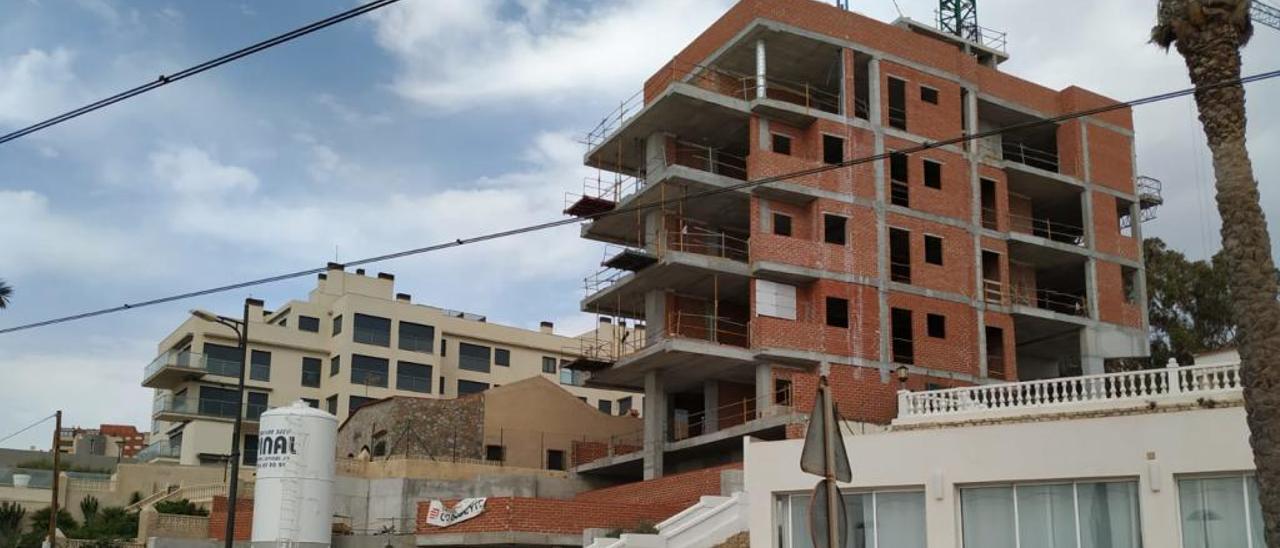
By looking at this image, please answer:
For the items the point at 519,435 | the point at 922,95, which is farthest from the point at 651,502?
the point at 922,95

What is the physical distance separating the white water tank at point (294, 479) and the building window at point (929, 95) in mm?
28920

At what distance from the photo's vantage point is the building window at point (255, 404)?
8288 centimetres

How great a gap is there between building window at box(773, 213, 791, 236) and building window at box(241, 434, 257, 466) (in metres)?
40.3

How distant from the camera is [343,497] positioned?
52.3m

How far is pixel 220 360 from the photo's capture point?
3295 inches

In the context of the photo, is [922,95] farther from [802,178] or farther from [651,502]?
[651,502]

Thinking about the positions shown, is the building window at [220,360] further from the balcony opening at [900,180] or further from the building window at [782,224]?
the balcony opening at [900,180]

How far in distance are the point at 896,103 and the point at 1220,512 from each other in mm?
34776

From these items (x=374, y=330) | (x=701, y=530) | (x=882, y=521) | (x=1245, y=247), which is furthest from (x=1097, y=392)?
(x=374, y=330)

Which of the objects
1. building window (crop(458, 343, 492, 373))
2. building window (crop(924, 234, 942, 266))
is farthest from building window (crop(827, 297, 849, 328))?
building window (crop(458, 343, 492, 373))

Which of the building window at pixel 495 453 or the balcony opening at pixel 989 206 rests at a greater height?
the balcony opening at pixel 989 206

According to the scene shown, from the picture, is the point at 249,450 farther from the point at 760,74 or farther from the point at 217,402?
the point at 760,74

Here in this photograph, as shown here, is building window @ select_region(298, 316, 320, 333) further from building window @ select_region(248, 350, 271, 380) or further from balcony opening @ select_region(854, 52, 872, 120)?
balcony opening @ select_region(854, 52, 872, 120)

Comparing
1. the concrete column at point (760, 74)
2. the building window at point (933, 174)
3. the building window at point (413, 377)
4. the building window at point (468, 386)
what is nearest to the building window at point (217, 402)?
the building window at point (413, 377)
